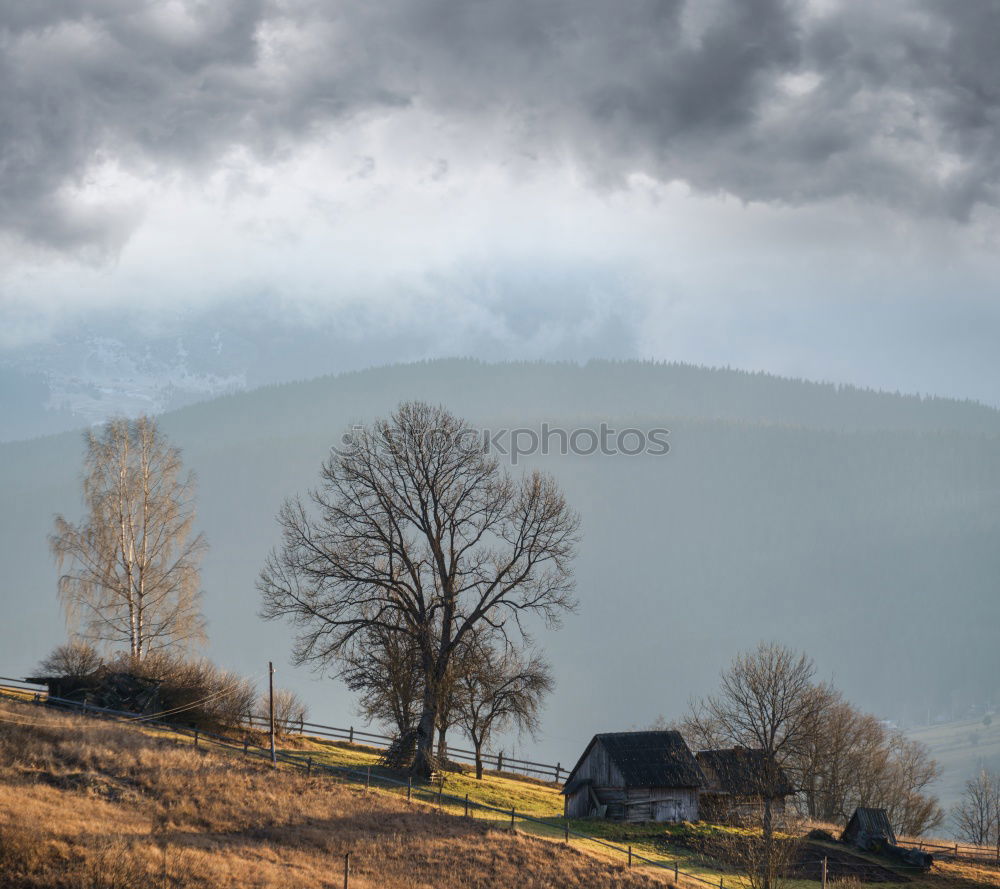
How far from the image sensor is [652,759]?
45156 millimetres

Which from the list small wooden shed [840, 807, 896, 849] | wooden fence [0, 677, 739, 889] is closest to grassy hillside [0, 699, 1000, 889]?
wooden fence [0, 677, 739, 889]

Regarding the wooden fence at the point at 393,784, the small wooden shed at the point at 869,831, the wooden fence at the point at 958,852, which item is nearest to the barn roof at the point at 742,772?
the small wooden shed at the point at 869,831

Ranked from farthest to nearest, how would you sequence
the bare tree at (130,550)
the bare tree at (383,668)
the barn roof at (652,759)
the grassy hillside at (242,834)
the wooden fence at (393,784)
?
the bare tree at (130,550)
the barn roof at (652,759)
the bare tree at (383,668)
the wooden fence at (393,784)
the grassy hillside at (242,834)

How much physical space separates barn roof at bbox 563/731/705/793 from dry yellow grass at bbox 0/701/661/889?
11334mm

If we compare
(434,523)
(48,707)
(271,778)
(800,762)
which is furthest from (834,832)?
(48,707)

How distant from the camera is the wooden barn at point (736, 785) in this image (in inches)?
1742

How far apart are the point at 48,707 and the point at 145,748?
23.7ft

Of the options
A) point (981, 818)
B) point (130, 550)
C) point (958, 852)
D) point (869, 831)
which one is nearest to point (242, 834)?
point (130, 550)

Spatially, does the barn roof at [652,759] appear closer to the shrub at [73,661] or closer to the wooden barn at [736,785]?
the wooden barn at [736,785]

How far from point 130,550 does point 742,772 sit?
30.9 metres

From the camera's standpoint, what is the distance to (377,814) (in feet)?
107

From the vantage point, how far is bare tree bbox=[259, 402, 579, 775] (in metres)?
39.9

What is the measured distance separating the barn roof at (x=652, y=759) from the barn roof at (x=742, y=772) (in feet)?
4.70

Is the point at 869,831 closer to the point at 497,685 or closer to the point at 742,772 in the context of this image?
the point at 742,772
